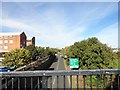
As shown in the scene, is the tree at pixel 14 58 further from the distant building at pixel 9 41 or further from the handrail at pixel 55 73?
the distant building at pixel 9 41

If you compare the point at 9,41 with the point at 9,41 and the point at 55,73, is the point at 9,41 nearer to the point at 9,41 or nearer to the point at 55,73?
the point at 9,41

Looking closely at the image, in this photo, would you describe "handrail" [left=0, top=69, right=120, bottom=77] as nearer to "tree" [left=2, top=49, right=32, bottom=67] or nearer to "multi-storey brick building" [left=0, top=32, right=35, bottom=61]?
"tree" [left=2, top=49, right=32, bottom=67]

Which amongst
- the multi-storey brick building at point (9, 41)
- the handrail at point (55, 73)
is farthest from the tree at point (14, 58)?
the multi-storey brick building at point (9, 41)

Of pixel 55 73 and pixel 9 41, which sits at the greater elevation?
pixel 9 41

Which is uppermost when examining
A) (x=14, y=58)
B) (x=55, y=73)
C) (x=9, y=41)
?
(x=9, y=41)

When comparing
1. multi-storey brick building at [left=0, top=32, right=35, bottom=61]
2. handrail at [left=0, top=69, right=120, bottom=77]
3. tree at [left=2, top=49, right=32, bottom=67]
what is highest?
multi-storey brick building at [left=0, top=32, right=35, bottom=61]

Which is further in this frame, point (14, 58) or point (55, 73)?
point (14, 58)

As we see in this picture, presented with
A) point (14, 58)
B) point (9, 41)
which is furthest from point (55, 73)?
point (9, 41)

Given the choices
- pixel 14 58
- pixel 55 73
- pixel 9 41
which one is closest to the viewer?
pixel 55 73

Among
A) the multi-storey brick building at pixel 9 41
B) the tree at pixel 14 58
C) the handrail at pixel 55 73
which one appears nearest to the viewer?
the handrail at pixel 55 73

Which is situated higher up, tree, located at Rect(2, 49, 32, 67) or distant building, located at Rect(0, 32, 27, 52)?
distant building, located at Rect(0, 32, 27, 52)

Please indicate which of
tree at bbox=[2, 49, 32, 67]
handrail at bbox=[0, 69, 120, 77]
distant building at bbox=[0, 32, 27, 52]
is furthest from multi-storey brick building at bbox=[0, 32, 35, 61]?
handrail at bbox=[0, 69, 120, 77]

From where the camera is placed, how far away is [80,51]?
30.6 meters


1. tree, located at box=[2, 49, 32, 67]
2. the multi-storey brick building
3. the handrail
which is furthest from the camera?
the multi-storey brick building
